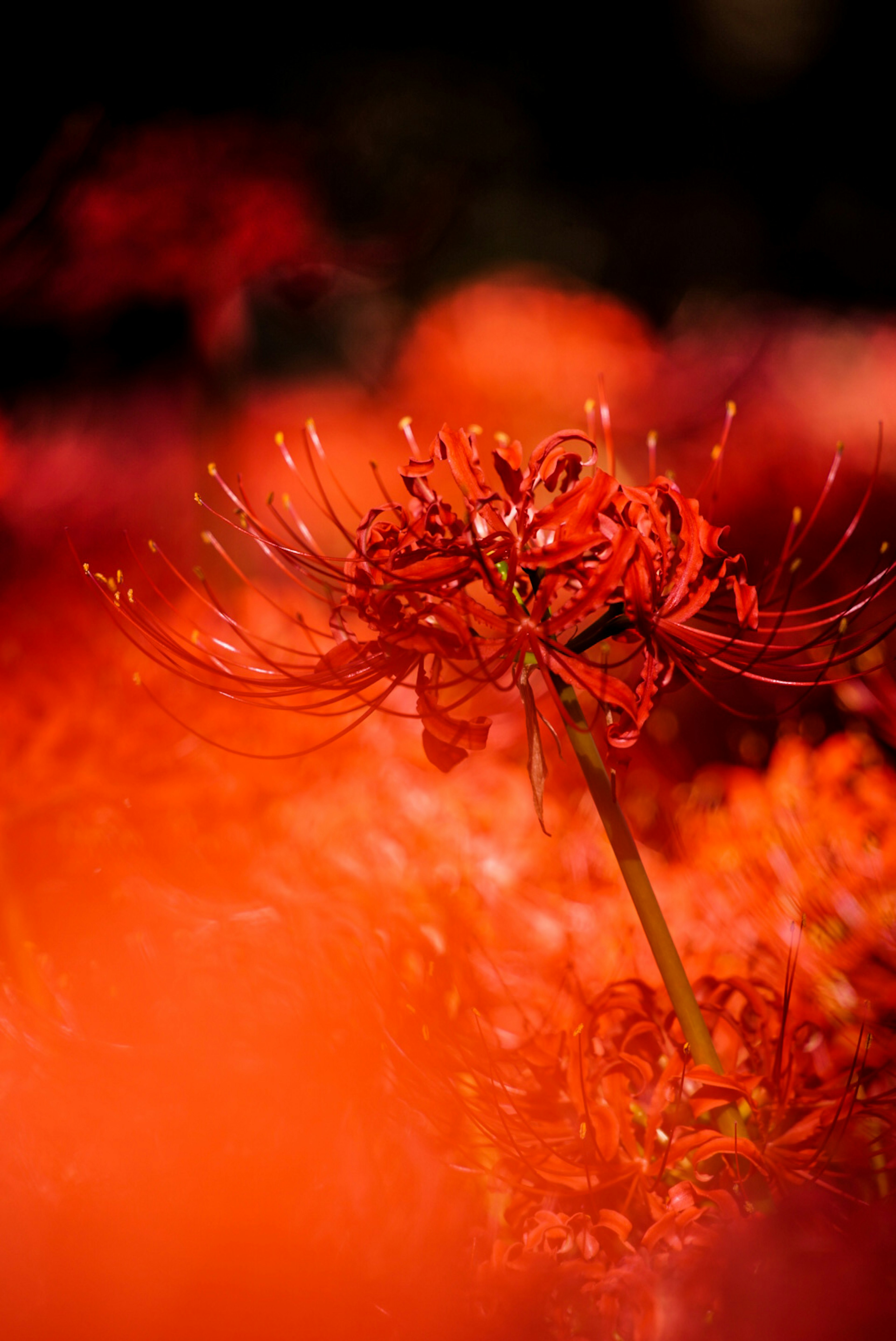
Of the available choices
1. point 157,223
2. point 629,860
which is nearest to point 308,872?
point 629,860

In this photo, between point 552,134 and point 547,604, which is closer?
point 547,604

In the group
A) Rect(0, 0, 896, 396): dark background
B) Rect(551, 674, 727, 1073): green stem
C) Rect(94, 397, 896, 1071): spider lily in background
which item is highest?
Rect(0, 0, 896, 396): dark background

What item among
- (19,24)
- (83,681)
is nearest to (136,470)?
(83,681)

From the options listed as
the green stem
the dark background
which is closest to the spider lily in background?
the green stem

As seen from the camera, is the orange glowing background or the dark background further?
the dark background

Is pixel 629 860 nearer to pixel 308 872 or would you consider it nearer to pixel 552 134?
pixel 308 872

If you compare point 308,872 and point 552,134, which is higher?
point 552,134

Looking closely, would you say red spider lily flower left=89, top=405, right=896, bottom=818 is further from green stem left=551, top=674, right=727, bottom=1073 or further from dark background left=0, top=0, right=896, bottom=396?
dark background left=0, top=0, right=896, bottom=396

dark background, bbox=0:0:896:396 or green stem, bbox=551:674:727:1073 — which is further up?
dark background, bbox=0:0:896:396
